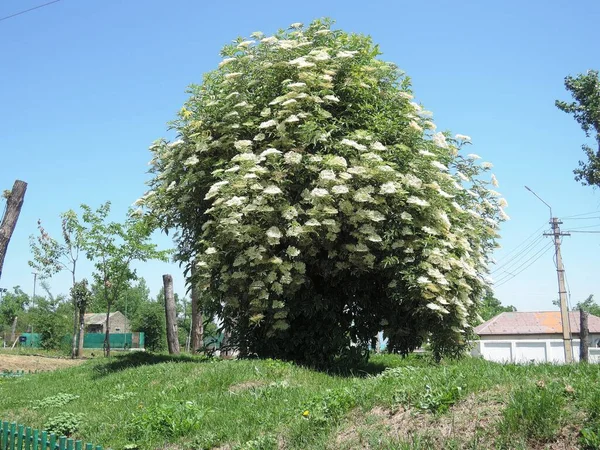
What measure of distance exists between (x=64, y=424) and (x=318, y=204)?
5.13 meters

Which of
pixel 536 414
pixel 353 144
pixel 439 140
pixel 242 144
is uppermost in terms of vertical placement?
pixel 439 140

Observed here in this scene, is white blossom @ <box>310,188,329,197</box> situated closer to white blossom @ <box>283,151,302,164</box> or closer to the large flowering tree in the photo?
the large flowering tree

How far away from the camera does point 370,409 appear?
6.47 metres

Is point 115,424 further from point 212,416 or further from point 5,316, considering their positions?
point 5,316

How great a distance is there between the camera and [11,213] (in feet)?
47.6

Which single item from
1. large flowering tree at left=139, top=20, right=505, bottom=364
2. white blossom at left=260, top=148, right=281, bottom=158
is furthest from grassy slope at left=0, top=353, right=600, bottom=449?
white blossom at left=260, top=148, right=281, bottom=158

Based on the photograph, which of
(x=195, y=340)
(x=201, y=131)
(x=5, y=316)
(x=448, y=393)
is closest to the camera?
(x=448, y=393)

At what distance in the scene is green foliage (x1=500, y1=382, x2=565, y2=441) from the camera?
512 cm

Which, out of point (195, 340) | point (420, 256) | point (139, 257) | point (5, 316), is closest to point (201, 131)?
point (420, 256)

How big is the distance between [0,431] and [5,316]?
240 feet

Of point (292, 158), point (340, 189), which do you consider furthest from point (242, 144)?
point (340, 189)

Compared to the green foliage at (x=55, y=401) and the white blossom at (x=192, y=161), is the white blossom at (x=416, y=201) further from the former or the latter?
the green foliage at (x=55, y=401)

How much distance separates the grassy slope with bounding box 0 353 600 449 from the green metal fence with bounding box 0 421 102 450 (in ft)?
1.79

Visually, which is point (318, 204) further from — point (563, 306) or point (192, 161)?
point (563, 306)
